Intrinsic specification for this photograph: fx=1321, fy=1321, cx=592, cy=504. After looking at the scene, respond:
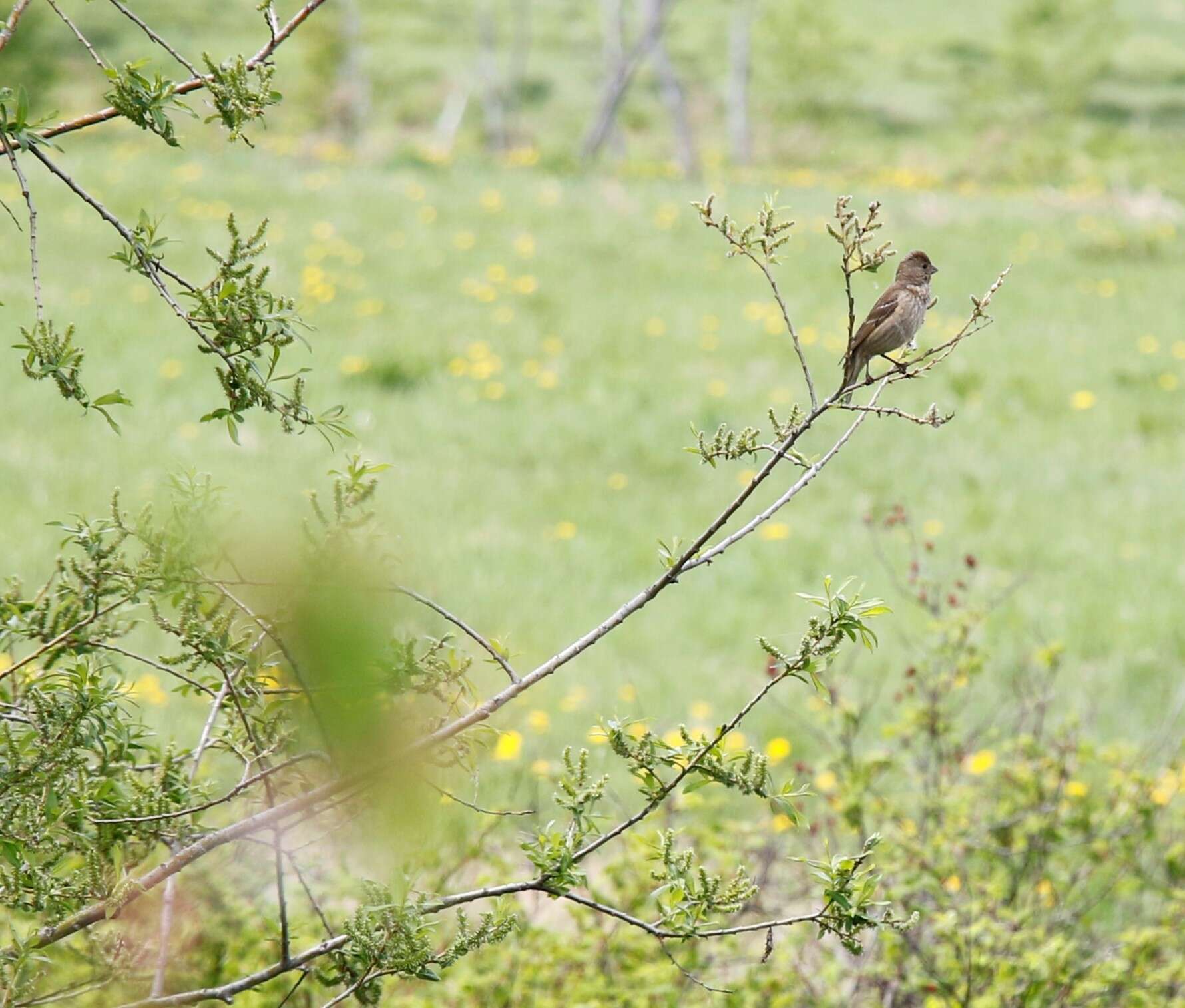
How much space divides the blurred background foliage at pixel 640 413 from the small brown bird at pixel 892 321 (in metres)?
0.78

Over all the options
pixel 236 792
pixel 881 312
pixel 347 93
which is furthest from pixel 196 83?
pixel 347 93

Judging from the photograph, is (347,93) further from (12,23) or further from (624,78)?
(12,23)

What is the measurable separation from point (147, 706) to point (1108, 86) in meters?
46.3

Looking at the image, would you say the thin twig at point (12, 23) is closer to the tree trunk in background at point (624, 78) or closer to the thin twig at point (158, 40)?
the thin twig at point (158, 40)

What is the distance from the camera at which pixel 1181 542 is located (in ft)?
21.2

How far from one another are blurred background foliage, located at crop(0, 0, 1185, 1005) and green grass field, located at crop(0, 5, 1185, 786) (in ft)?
0.09

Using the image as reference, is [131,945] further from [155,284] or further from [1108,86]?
[1108,86]

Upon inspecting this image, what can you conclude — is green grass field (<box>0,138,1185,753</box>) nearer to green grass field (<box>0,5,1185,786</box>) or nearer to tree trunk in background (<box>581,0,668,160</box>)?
green grass field (<box>0,5,1185,786</box>)

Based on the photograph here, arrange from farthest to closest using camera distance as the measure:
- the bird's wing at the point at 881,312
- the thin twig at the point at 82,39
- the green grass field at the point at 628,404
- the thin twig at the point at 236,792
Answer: the green grass field at the point at 628,404 < the bird's wing at the point at 881,312 < the thin twig at the point at 236,792 < the thin twig at the point at 82,39

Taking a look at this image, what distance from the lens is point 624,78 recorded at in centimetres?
1380

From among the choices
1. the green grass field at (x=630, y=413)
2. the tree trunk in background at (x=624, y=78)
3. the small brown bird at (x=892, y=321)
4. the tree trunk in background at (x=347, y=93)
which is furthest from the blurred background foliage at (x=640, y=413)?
the tree trunk in background at (x=347, y=93)

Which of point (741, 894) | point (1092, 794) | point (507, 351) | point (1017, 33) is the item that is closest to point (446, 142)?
point (1017, 33)

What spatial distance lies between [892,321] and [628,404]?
5791 millimetres

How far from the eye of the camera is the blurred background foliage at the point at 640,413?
513cm
